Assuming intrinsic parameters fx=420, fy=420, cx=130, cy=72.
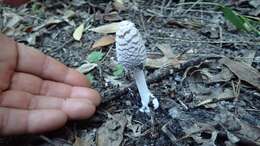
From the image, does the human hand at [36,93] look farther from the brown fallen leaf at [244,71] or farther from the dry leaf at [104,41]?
the brown fallen leaf at [244,71]

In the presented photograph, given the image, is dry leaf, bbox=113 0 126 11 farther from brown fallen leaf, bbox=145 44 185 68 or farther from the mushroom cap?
the mushroom cap

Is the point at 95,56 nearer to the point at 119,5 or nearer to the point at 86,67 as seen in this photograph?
the point at 86,67

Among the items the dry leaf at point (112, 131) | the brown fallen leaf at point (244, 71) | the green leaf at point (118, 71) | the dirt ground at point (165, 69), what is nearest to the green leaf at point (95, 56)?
the dirt ground at point (165, 69)

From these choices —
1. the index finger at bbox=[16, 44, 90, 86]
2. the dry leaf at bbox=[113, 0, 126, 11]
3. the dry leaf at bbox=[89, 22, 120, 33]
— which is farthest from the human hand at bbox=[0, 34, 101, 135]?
the dry leaf at bbox=[113, 0, 126, 11]

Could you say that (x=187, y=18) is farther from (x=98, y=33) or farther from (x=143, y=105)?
(x=143, y=105)

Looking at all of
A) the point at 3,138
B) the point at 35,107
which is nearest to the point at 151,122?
the point at 35,107

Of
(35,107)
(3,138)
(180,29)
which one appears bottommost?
(3,138)

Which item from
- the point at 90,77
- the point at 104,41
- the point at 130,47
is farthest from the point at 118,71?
the point at 130,47
